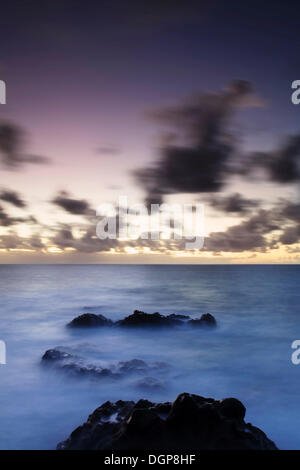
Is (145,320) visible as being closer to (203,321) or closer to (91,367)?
(203,321)

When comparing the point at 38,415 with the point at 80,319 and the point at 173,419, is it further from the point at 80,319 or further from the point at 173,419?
the point at 80,319

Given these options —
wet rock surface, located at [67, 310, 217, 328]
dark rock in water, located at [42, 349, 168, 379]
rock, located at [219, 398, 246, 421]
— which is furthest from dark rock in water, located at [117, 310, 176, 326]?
rock, located at [219, 398, 246, 421]

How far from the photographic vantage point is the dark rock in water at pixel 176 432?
14.3 ft

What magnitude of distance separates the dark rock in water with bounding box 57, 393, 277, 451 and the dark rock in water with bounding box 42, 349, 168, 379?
3913mm

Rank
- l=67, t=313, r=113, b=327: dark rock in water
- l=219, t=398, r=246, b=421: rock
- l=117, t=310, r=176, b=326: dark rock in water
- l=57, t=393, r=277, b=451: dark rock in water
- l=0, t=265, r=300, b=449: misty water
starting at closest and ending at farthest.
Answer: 1. l=57, t=393, r=277, b=451: dark rock in water
2. l=219, t=398, r=246, b=421: rock
3. l=0, t=265, r=300, b=449: misty water
4. l=117, t=310, r=176, b=326: dark rock in water
5. l=67, t=313, r=113, b=327: dark rock in water

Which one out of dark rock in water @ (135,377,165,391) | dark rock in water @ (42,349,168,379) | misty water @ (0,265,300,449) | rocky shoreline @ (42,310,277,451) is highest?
rocky shoreline @ (42,310,277,451)

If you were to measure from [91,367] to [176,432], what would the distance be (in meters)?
5.25

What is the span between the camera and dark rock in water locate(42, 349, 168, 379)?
8.75 metres

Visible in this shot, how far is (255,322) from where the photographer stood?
63.8ft

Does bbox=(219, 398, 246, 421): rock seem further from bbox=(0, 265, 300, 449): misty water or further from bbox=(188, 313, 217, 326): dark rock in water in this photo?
bbox=(188, 313, 217, 326): dark rock in water

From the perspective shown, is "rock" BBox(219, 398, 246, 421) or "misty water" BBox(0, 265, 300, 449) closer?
"rock" BBox(219, 398, 246, 421)

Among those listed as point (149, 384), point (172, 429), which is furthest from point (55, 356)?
point (172, 429)
